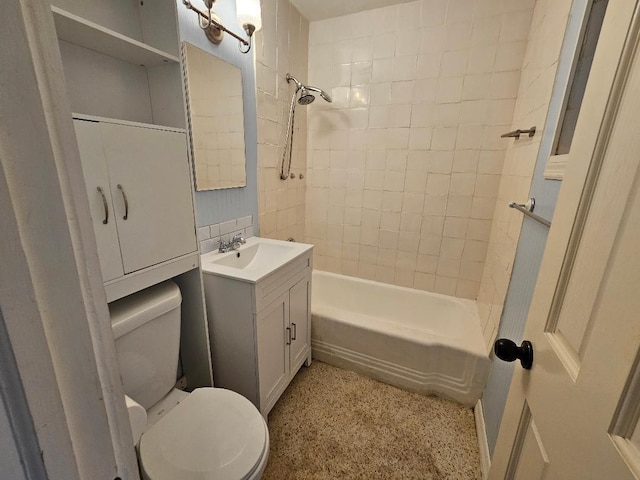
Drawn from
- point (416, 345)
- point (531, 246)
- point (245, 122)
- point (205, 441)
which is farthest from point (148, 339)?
point (531, 246)

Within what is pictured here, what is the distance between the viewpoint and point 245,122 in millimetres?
1646

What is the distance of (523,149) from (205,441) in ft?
6.21

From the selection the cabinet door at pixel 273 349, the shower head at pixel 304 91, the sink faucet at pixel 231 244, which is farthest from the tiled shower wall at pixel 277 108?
the cabinet door at pixel 273 349

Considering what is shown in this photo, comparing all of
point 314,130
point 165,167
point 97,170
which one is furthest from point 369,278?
point 97,170

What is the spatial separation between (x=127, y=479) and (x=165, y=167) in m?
0.82

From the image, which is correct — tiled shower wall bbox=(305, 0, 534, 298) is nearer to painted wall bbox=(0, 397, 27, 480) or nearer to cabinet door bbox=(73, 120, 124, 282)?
cabinet door bbox=(73, 120, 124, 282)

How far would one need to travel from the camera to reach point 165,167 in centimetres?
92

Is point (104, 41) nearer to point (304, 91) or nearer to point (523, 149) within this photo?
point (304, 91)

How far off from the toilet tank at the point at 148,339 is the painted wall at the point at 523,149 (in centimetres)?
150

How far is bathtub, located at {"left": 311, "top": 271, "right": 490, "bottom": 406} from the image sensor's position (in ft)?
5.20

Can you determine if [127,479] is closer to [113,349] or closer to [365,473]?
[113,349]

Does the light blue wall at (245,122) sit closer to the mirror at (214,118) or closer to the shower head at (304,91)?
the mirror at (214,118)

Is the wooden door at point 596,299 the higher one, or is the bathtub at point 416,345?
the wooden door at point 596,299

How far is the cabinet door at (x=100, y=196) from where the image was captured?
28.2 inches
